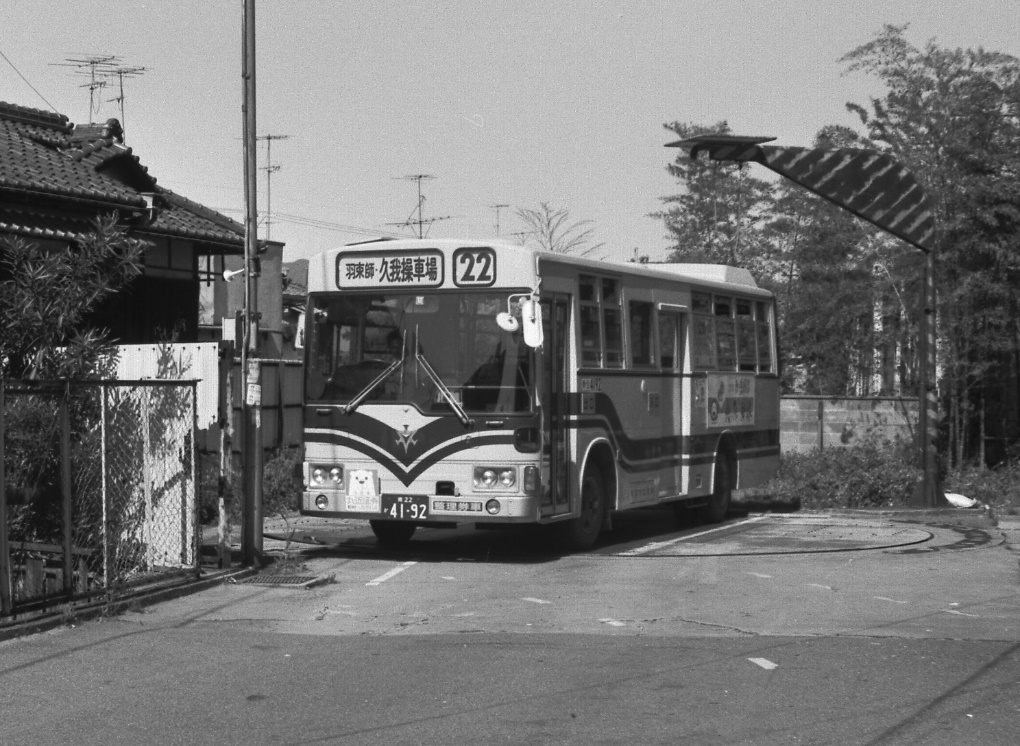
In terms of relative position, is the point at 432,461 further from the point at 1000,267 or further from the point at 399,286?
the point at 1000,267

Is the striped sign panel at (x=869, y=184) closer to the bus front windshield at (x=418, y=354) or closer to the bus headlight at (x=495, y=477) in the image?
the bus front windshield at (x=418, y=354)

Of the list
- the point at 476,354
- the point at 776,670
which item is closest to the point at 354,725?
the point at 776,670

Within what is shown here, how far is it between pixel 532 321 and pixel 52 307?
4336 mm

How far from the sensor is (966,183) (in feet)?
72.3

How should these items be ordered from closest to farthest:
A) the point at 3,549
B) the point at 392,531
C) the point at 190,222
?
the point at 3,549
the point at 392,531
the point at 190,222

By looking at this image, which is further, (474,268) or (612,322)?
(612,322)

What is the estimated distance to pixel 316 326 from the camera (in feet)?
46.0

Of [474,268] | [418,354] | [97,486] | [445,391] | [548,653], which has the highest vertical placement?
[474,268]

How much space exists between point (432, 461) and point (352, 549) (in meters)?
2.04

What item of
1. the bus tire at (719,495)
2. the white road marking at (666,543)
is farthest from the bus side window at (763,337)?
the white road marking at (666,543)

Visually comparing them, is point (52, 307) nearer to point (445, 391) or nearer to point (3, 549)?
point (3, 549)

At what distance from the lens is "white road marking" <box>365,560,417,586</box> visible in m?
12.4

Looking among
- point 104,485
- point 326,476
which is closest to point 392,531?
point 326,476

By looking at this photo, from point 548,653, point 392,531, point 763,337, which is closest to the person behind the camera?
point 548,653
